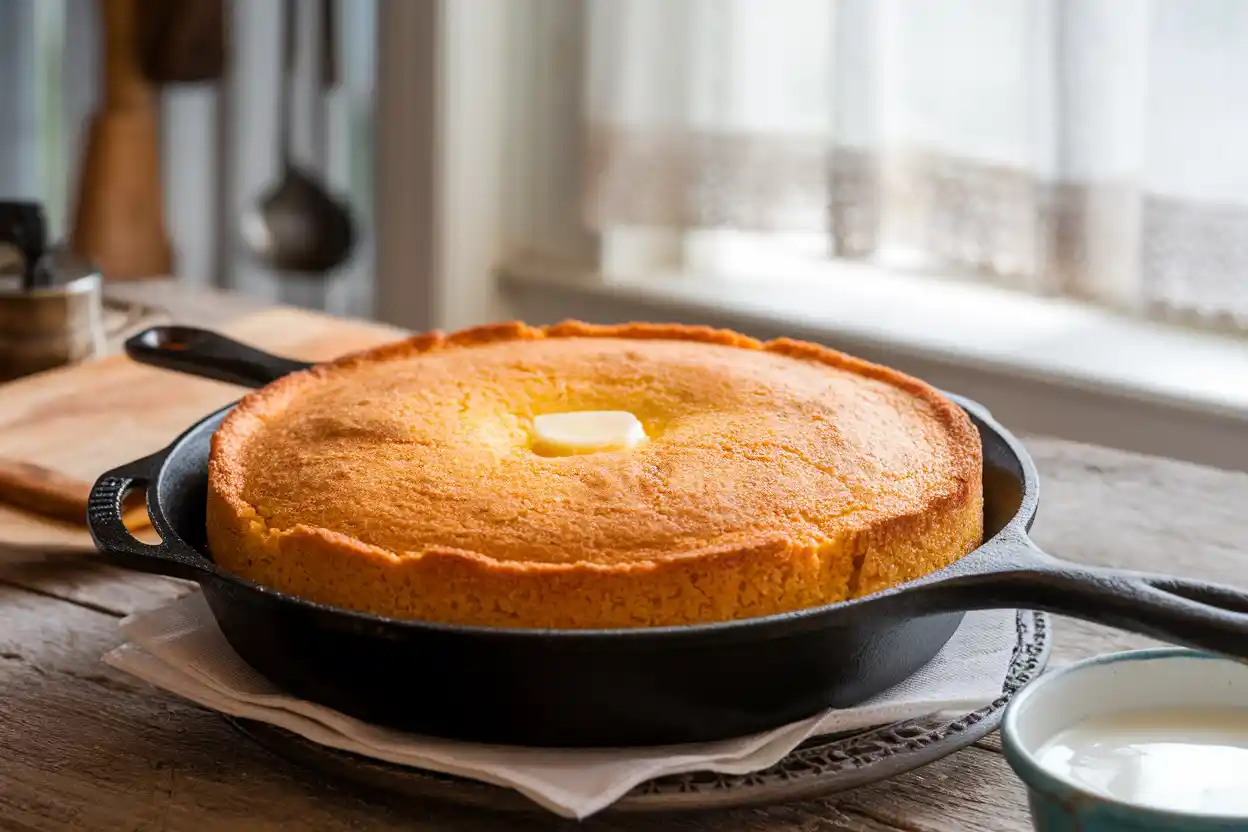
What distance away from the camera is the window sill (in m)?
1.93

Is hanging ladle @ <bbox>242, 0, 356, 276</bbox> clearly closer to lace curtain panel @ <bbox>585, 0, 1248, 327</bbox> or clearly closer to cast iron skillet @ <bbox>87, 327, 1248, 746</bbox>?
lace curtain panel @ <bbox>585, 0, 1248, 327</bbox>

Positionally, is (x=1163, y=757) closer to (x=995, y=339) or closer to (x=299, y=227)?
(x=995, y=339)

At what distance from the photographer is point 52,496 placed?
1.04 m

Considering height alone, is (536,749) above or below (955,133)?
below

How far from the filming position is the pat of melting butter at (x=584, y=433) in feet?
2.75

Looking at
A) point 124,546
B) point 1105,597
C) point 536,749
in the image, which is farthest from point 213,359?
point 1105,597

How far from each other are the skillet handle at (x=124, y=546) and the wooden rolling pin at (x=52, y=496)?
0.22 meters

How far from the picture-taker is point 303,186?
2.54m

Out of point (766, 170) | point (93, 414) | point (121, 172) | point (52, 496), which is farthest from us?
point (121, 172)

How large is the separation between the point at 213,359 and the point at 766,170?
51.4 inches

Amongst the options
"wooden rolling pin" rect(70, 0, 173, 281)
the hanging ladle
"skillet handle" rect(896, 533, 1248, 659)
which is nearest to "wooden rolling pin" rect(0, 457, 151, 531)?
"skillet handle" rect(896, 533, 1248, 659)

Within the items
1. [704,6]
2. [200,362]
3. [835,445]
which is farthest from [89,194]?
[835,445]

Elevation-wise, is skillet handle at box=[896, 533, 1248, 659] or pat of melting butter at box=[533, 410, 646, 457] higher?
pat of melting butter at box=[533, 410, 646, 457]

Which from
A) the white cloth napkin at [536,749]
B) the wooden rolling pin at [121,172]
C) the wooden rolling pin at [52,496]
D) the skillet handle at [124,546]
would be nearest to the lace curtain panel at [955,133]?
the wooden rolling pin at [121,172]
